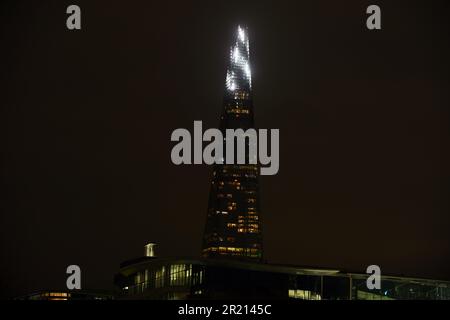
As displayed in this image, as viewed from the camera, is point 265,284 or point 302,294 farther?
point 265,284

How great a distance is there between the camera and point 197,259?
313 ft

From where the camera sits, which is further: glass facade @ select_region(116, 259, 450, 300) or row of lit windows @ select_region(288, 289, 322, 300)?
row of lit windows @ select_region(288, 289, 322, 300)

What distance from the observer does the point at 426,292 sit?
3386 inches

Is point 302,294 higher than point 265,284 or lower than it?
lower

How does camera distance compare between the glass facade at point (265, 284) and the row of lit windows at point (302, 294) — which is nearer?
the glass facade at point (265, 284)

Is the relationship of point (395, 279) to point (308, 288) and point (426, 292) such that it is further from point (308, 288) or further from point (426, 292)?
point (308, 288)
